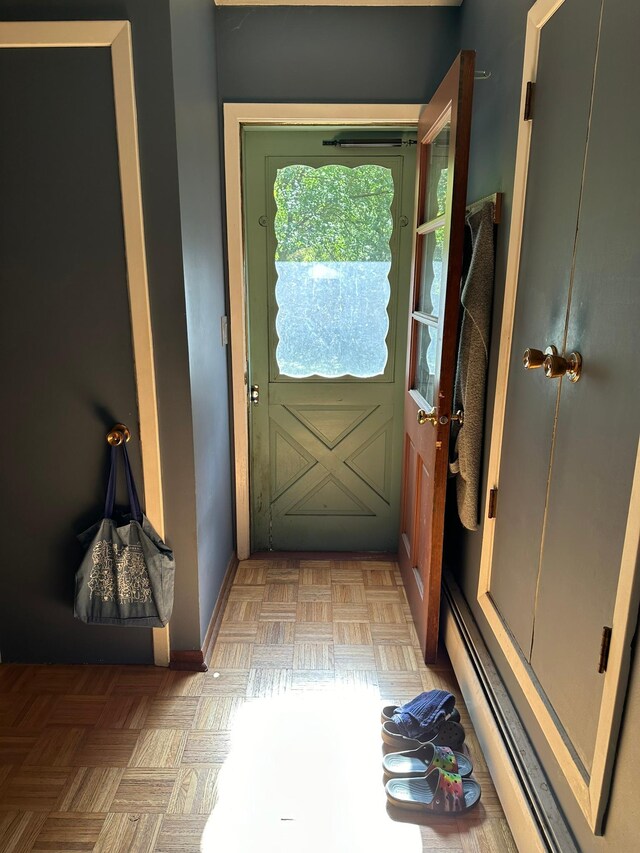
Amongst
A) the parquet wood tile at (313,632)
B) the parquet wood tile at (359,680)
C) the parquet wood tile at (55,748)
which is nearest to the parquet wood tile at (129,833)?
the parquet wood tile at (55,748)

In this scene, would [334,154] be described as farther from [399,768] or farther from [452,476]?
[399,768]

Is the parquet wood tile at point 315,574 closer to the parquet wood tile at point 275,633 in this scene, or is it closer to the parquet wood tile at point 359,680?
the parquet wood tile at point 275,633

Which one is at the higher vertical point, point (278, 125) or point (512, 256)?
point (278, 125)

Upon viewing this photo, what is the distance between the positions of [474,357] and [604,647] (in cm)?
99

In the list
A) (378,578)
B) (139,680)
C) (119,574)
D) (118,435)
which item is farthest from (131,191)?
(378,578)

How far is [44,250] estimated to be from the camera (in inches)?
70.0

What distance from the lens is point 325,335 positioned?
2.74 meters

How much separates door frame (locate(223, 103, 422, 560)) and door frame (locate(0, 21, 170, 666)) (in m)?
0.79

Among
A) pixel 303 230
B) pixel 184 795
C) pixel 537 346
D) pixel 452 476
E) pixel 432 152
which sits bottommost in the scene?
pixel 184 795

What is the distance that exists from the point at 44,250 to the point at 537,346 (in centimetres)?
145

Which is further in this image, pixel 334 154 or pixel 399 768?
pixel 334 154

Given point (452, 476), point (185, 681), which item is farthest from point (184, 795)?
point (452, 476)

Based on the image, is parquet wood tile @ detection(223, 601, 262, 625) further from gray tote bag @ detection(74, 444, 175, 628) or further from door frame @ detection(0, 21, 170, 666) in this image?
door frame @ detection(0, 21, 170, 666)

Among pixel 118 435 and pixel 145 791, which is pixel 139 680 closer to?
pixel 145 791
